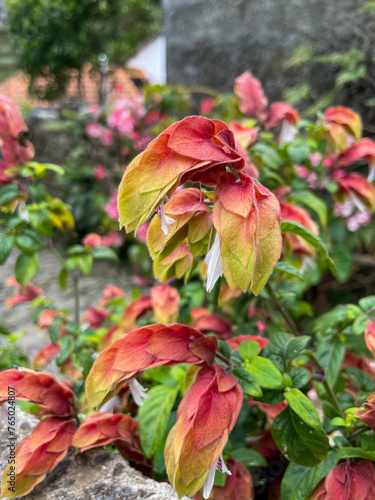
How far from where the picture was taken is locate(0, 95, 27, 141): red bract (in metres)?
0.90

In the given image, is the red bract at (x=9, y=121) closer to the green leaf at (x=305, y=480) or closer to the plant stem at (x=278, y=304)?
the plant stem at (x=278, y=304)

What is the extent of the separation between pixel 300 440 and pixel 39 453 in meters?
0.37

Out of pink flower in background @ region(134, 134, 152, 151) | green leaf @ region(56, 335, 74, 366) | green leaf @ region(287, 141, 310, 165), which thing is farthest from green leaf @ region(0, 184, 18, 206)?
pink flower in background @ region(134, 134, 152, 151)

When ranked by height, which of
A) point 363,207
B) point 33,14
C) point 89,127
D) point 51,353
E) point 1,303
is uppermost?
point 33,14

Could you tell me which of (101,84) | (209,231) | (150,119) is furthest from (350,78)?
(101,84)

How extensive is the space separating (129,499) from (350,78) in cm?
185

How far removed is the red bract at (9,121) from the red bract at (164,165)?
2.04 feet

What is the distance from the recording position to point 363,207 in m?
1.07

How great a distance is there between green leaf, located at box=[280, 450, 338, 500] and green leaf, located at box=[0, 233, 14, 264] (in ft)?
2.26

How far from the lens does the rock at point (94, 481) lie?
0.56 meters

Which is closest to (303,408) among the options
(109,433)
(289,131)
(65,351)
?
(109,433)

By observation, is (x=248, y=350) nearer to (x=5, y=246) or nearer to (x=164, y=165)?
(x=164, y=165)

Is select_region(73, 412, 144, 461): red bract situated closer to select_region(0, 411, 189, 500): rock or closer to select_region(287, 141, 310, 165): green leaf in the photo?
select_region(0, 411, 189, 500): rock

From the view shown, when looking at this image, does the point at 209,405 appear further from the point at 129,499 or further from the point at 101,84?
the point at 101,84
